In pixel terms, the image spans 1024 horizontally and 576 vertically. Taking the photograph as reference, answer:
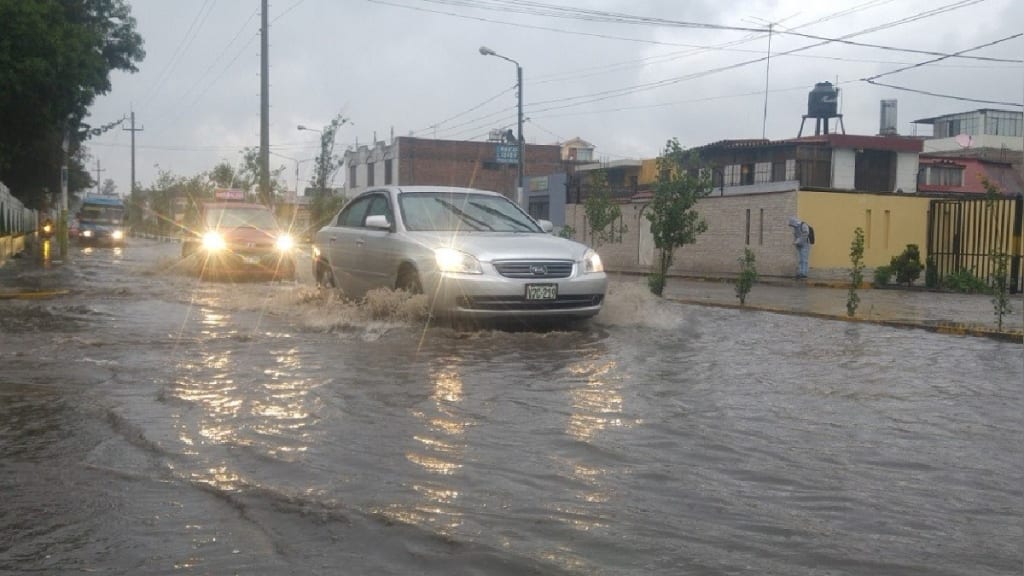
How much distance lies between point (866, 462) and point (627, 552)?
1.90 m

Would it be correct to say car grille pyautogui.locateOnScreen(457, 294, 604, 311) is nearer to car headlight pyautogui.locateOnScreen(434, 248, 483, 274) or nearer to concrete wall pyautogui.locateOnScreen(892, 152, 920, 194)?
car headlight pyautogui.locateOnScreen(434, 248, 483, 274)

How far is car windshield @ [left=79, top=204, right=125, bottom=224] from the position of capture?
4884cm

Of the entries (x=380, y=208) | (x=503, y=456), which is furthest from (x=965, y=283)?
(x=503, y=456)

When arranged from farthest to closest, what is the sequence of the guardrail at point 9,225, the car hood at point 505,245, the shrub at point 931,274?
the guardrail at point 9,225 → the shrub at point 931,274 → the car hood at point 505,245

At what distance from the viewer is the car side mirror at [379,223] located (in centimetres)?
1048

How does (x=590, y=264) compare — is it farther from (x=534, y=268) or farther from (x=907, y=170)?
(x=907, y=170)

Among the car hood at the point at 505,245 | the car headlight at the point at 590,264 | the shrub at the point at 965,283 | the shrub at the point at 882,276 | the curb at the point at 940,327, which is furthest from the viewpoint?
the shrub at the point at 882,276

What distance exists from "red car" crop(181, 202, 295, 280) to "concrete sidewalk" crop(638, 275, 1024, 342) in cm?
729

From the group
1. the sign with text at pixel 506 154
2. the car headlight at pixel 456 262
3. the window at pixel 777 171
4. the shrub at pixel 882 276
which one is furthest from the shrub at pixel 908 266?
the sign with text at pixel 506 154

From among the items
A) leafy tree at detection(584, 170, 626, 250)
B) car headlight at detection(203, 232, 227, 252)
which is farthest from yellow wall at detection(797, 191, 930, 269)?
car headlight at detection(203, 232, 227, 252)

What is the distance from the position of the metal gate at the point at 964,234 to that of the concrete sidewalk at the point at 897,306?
2.07m

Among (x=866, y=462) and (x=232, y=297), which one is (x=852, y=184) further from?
(x=866, y=462)

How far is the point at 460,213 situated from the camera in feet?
35.0

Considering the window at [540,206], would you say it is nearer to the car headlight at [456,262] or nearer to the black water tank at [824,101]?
the black water tank at [824,101]
